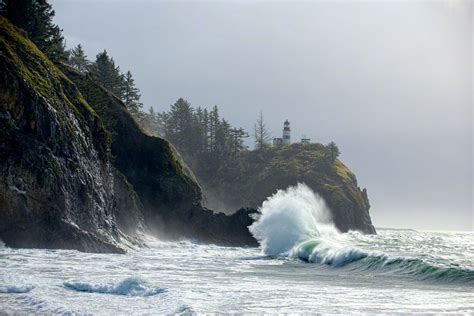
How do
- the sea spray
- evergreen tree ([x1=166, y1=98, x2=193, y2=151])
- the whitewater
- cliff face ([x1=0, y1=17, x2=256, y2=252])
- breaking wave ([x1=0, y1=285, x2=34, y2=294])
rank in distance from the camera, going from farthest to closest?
evergreen tree ([x1=166, y1=98, x2=193, y2=151])
the sea spray
cliff face ([x1=0, y1=17, x2=256, y2=252])
breaking wave ([x1=0, y1=285, x2=34, y2=294])
the whitewater

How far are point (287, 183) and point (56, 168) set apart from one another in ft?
222

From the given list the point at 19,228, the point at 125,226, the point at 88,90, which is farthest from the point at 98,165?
the point at 88,90

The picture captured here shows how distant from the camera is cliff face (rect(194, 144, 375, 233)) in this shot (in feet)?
299

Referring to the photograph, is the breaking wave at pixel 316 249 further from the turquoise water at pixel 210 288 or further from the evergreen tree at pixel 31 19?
the evergreen tree at pixel 31 19

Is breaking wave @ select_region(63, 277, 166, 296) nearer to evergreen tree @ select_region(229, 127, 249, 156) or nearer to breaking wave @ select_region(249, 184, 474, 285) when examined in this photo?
breaking wave @ select_region(249, 184, 474, 285)

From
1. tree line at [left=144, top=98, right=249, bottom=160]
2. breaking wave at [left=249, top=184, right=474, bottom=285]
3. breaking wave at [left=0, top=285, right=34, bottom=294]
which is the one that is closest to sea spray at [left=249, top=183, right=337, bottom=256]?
breaking wave at [left=249, top=184, right=474, bottom=285]

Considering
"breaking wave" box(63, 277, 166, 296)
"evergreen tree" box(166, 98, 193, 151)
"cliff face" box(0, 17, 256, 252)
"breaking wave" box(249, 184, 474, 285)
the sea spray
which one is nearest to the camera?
"breaking wave" box(63, 277, 166, 296)

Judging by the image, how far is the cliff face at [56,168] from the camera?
27172 millimetres

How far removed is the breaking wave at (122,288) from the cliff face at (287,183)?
72947mm

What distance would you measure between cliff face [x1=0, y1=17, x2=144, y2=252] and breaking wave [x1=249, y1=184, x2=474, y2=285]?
12.2 meters

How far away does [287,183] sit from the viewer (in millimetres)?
94250

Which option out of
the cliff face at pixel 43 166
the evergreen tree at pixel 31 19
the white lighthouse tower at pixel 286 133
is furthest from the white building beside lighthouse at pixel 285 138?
the cliff face at pixel 43 166

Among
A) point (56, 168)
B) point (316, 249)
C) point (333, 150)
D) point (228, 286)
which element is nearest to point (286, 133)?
point (333, 150)

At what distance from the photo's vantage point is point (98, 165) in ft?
119
